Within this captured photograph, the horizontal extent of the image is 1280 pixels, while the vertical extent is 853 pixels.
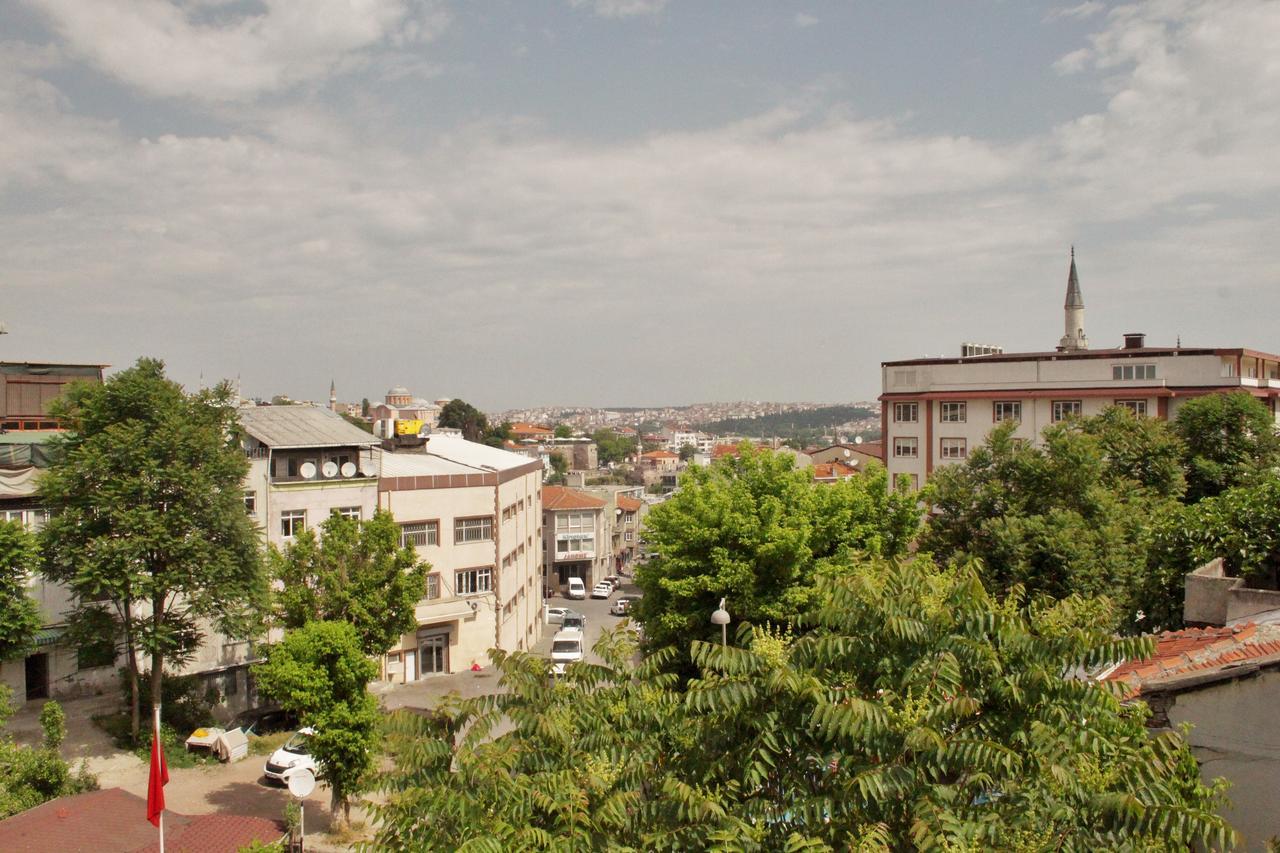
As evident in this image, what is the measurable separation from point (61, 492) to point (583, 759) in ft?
73.7

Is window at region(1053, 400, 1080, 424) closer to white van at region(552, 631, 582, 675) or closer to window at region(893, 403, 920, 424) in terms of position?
window at region(893, 403, 920, 424)

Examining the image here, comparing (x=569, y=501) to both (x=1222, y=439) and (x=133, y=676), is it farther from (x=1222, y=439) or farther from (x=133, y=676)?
(x=133, y=676)

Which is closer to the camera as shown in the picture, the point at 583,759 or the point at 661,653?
the point at 583,759

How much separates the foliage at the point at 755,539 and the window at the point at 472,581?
53.0ft

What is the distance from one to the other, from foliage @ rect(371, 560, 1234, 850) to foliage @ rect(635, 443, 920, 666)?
15.1 metres

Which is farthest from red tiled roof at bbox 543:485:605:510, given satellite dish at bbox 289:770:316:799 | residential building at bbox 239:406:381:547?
satellite dish at bbox 289:770:316:799

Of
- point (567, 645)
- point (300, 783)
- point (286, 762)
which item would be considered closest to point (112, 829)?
point (300, 783)

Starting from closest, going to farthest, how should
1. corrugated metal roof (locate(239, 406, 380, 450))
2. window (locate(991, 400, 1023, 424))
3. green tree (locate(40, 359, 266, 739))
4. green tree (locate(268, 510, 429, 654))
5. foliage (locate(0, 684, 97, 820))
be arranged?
foliage (locate(0, 684, 97, 820))
green tree (locate(40, 359, 266, 739))
green tree (locate(268, 510, 429, 654))
corrugated metal roof (locate(239, 406, 380, 450))
window (locate(991, 400, 1023, 424))

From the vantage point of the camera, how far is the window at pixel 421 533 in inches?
1531

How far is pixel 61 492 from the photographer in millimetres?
25156

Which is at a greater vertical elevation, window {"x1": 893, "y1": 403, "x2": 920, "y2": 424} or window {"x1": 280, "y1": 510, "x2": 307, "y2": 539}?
window {"x1": 893, "y1": 403, "x2": 920, "y2": 424}

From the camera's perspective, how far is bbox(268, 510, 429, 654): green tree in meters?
25.8

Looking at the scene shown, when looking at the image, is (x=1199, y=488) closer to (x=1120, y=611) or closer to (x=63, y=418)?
(x=1120, y=611)

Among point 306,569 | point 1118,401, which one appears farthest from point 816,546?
point 1118,401
